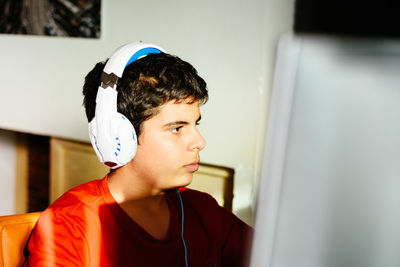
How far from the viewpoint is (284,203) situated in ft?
0.87

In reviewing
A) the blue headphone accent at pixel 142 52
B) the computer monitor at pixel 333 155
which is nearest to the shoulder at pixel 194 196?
the blue headphone accent at pixel 142 52

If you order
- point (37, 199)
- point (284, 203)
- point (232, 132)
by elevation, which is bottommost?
point (37, 199)

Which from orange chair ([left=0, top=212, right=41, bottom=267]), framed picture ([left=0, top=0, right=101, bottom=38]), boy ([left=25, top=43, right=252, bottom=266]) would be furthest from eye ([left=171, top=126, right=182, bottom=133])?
framed picture ([left=0, top=0, right=101, bottom=38])

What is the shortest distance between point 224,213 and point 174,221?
173 mm

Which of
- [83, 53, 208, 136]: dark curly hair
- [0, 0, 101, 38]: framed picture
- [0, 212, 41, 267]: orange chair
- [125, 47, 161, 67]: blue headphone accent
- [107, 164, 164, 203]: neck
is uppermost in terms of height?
[0, 0, 101, 38]: framed picture

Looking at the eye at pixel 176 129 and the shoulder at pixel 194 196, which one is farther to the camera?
the shoulder at pixel 194 196

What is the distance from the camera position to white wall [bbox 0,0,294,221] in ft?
4.30

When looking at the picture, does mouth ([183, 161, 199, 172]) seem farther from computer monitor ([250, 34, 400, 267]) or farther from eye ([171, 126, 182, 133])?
computer monitor ([250, 34, 400, 267])

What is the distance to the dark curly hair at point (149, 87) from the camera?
92 centimetres

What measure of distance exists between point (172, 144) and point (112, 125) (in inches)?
5.5

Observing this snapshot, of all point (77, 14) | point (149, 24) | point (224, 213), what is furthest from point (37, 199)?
point (224, 213)

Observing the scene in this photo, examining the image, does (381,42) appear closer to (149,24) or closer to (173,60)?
(173,60)

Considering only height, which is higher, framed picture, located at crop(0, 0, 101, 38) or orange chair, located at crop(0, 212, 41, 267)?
framed picture, located at crop(0, 0, 101, 38)

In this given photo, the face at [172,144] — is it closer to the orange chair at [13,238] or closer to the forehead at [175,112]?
the forehead at [175,112]
